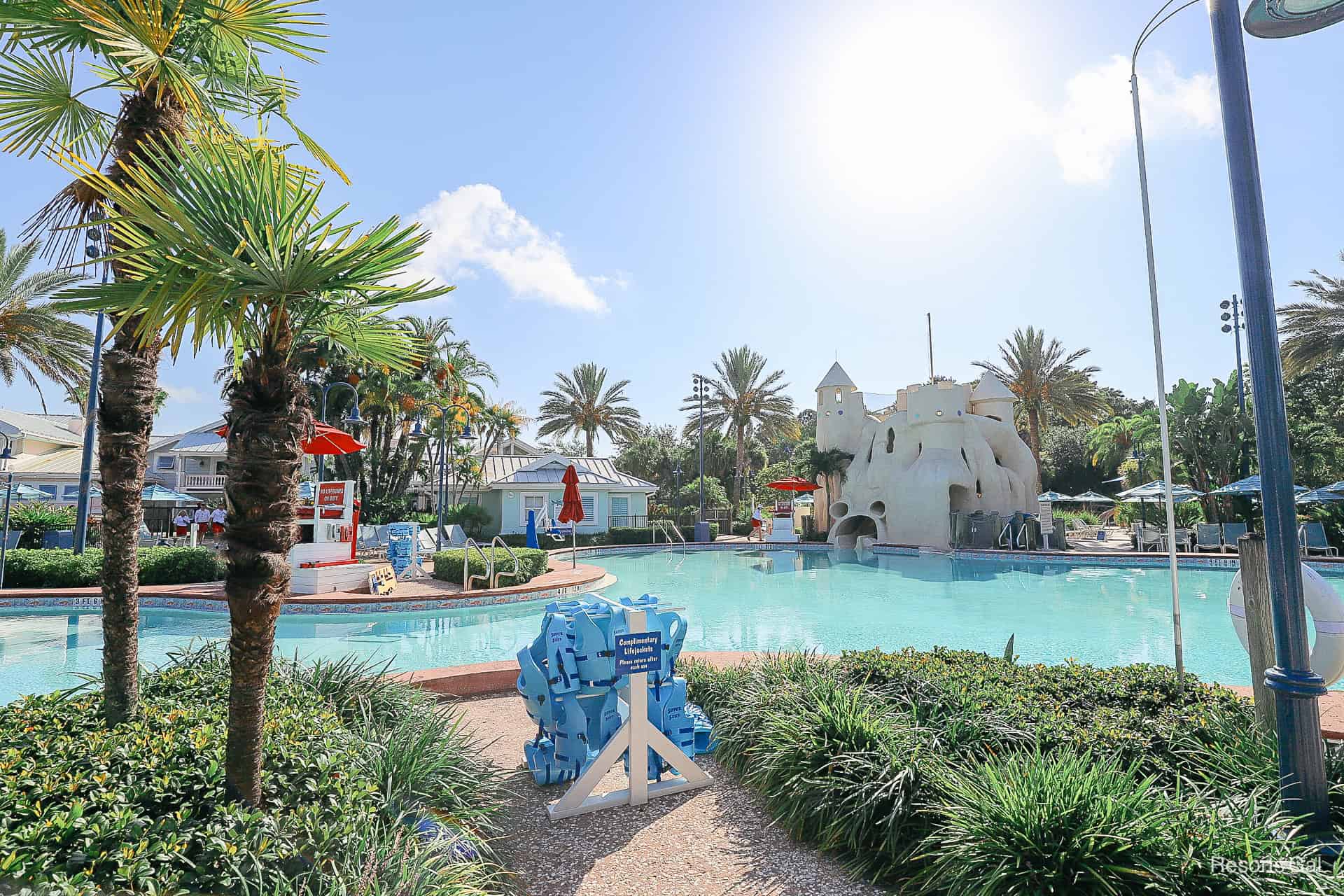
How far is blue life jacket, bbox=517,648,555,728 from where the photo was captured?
443 cm

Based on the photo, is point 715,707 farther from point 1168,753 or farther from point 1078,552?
point 1078,552

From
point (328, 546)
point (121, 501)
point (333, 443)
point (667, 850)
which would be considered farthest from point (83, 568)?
point (667, 850)

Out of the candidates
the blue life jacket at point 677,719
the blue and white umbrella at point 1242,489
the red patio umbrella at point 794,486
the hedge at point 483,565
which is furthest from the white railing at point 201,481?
the blue and white umbrella at point 1242,489

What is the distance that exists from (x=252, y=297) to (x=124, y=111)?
2.48m

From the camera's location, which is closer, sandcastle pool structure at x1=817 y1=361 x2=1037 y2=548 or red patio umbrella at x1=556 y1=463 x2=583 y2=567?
red patio umbrella at x1=556 y1=463 x2=583 y2=567

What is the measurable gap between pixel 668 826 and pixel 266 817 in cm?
214

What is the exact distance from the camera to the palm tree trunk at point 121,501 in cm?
385

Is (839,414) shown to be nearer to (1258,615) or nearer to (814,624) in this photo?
(814,624)

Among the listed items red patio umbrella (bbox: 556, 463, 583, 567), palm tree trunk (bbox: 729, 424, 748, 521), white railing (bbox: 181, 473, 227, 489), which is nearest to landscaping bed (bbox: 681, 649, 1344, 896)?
red patio umbrella (bbox: 556, 463, 583, 567)

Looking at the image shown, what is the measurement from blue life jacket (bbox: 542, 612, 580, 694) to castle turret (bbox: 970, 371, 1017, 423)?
1055 inches

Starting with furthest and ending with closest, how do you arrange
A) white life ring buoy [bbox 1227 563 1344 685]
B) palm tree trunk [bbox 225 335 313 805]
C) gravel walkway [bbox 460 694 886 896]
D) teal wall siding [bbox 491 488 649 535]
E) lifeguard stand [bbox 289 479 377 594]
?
teal wall siding [bbox 491 488 649 535], lifeguard stand [bbox 289 479 377 594], white life ring buoy [bbox 1227 563 1344 685], gravel walkway [bbox 460 694 886 896], palm tree trunk [bbox 225 335 313 805]

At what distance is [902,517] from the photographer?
25.9 metres

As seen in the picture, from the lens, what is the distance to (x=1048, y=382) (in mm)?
30719

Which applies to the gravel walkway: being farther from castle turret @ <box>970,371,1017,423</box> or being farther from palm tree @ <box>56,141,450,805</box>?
castle turret @ <box>970,371,1017,423</box>
